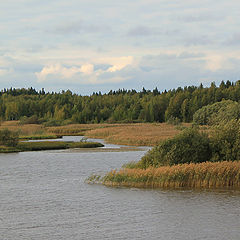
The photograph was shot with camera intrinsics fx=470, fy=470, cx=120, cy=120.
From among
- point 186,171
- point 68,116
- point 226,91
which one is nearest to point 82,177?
point 186,171

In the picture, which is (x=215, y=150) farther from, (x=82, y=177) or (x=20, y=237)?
(x=20, y=237)

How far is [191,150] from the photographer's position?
105ft

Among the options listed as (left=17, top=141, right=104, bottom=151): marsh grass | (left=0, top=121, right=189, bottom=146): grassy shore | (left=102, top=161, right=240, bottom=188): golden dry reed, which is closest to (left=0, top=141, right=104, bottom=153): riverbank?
(left=17, top=141, right=104, bottom=151): marsh grass

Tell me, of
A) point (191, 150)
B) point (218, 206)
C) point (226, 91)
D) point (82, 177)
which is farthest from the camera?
point (226, 91)

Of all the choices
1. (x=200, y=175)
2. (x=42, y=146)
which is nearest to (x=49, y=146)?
(x=42, y=146)

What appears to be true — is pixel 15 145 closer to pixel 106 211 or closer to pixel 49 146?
pixel 49 146

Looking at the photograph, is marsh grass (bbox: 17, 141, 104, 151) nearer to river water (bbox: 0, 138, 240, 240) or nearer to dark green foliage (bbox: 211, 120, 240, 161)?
river water (bbox: 0, 138, 240, 240)

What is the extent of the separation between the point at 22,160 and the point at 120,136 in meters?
26.4

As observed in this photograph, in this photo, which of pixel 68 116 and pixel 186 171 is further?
pixel 68 116

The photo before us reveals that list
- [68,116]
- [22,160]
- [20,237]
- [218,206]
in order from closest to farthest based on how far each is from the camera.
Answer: [20,237]
[218,206]
[22,160]
[68,116]

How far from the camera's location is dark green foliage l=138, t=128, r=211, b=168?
3173 centimetres

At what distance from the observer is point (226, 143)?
3219 cm

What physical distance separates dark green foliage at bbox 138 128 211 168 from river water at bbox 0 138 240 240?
138 inches

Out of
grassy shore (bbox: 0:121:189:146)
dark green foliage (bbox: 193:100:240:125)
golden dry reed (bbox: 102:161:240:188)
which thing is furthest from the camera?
dark green foliage (bbox: 193:100:240:125)
